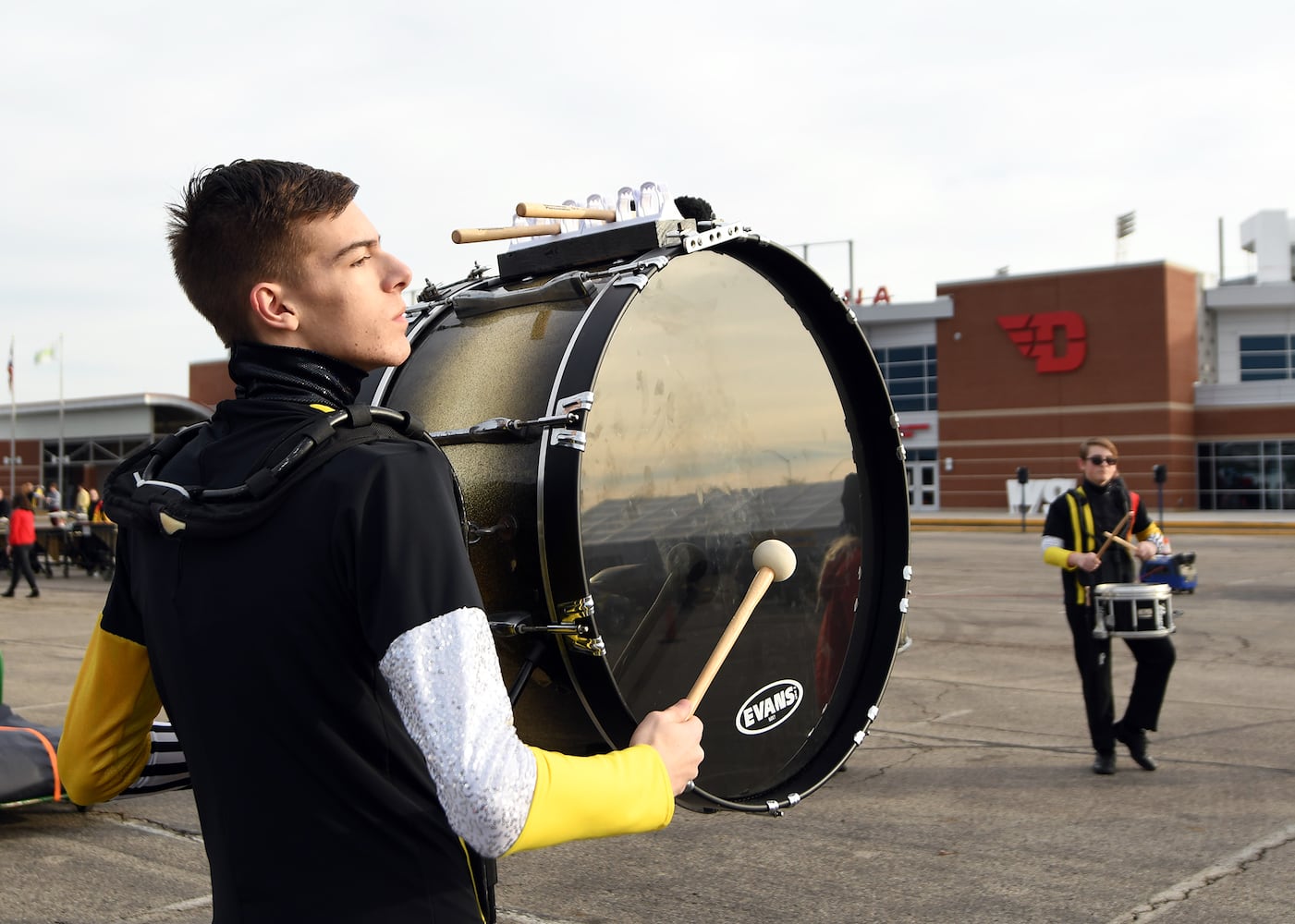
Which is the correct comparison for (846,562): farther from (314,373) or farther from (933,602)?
(933,602)

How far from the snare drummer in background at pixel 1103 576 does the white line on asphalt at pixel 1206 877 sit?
1.27m

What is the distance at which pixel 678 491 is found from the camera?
278 centimetres

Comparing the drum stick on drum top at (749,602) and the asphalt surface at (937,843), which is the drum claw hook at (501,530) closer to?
the drum stick on drum top at (749,602)

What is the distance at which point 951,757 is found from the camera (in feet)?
23.1

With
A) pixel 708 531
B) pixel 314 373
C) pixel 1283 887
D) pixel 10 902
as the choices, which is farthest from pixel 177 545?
pixel 1283 887

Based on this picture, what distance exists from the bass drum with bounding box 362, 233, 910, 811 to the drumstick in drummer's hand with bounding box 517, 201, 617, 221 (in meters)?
0.11

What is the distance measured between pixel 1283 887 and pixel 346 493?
4.46 meters

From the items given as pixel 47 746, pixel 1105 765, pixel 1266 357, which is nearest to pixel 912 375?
Result: pixel 1266 357

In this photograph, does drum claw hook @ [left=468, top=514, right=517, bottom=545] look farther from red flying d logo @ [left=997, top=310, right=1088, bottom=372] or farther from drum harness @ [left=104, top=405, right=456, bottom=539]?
red flying d logo @ [left=997, top=310, right=1088, bottom=372]

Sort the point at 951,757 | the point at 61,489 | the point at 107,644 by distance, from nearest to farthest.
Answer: the point at 107,644 < the point at 951,757 < the point at 61,489

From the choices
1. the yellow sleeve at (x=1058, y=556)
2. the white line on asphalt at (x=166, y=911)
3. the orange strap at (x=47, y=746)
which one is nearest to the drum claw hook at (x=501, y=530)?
the white line on asphalt at (x=166, y=911)

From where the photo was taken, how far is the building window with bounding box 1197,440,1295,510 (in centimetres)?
4328

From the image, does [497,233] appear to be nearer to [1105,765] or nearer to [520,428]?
[520,428]

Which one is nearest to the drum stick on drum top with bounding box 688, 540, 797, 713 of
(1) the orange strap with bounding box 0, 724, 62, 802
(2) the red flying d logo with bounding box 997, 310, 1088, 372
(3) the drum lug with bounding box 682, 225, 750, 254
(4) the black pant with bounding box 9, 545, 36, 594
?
(3) the drum lug with bounding box 682, 225, 750, 254
